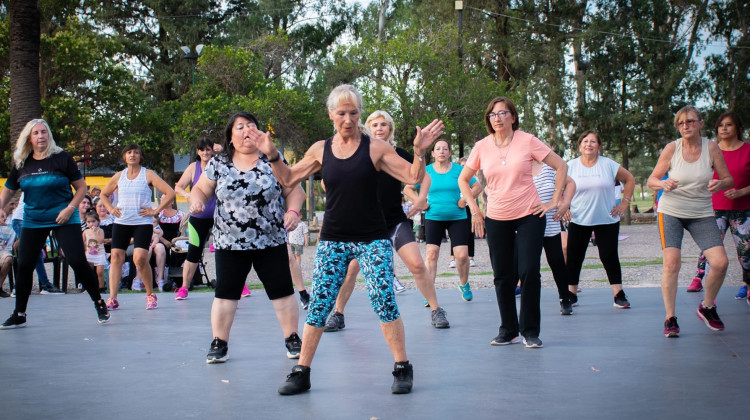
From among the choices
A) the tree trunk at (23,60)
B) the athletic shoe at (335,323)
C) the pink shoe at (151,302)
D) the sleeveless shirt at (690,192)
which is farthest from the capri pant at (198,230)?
the tree trunk at (23,60)

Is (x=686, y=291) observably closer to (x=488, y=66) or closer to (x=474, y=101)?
(x=474, y=101)

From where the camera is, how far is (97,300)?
25.6 ft

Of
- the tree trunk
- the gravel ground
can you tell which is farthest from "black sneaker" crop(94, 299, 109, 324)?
the tree trunk

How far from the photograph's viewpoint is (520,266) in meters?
5.99

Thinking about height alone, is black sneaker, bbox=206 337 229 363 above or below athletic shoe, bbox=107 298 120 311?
above

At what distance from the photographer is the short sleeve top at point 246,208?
5398mm

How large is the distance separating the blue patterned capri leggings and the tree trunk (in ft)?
36.2

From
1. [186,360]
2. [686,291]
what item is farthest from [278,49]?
[186,360]

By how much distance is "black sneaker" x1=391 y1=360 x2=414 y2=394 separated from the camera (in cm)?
446

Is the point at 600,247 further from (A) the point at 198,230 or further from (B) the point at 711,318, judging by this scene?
(A) the point at 198,230

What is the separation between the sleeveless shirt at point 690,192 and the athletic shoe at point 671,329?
0.86 m

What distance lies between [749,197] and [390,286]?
4331 mm

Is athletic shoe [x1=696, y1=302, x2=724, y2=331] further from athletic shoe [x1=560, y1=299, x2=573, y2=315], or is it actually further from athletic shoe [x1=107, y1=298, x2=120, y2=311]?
athletic shoe [x1=107, y1=298, x2=120, y2=311]

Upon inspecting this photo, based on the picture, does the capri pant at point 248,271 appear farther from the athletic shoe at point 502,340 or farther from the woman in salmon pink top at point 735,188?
the woman in salmon pink top at point 735,188
